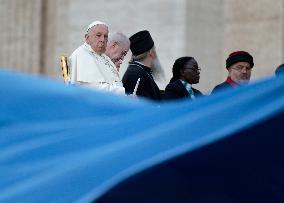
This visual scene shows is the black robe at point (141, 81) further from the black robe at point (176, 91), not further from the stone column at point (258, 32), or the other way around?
the stone column at point (258, 32)

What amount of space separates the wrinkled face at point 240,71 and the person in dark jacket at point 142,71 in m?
0.85

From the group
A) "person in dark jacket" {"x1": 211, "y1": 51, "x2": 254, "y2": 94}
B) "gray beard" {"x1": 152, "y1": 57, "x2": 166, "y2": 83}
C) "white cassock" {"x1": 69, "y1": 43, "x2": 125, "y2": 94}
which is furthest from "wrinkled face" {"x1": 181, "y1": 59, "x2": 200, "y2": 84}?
"white cassock" {"x1": 69, "y1": 43, "x2": 125, "y2": 94}

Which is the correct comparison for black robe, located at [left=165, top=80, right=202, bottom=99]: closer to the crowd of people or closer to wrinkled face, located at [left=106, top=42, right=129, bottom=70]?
the crowd of people

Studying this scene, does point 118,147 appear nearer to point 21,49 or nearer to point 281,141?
point 281,141

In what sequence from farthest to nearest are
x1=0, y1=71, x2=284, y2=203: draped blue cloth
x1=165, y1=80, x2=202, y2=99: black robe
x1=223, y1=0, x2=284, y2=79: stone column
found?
1. x1=223, y1=0, x2=284, y2=79: stone column
2. x1=165, y1=80, x2=202, y2=99: black robe
3. x1=0, y1=71, x2=284, y2=203: draped blue cloth

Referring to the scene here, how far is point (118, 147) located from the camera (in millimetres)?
2971

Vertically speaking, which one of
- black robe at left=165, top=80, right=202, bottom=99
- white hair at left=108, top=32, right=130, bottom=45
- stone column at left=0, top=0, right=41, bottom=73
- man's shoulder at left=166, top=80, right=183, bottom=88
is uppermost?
stone column at left=0, top=0, right=41, bottom=73

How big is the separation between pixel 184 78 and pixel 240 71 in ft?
1.72

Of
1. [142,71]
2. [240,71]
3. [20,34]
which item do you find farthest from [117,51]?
[20,34]

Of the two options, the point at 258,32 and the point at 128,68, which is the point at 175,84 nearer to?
the point at 128,68

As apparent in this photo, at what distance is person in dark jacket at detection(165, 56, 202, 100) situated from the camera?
7129 mm

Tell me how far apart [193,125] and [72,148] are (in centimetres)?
42

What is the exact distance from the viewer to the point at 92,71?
6426 millimetres

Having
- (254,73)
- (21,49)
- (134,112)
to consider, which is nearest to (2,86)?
(134,112)
